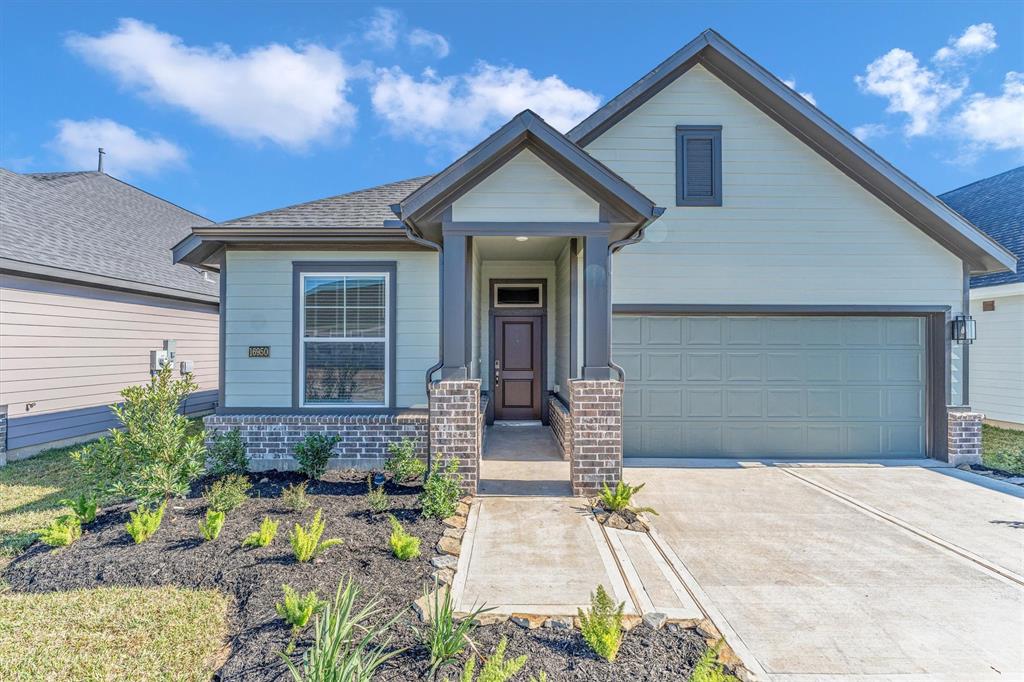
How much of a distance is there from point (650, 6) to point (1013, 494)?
9317mm

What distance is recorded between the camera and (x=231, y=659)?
8.45ft

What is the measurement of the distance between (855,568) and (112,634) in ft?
18.1

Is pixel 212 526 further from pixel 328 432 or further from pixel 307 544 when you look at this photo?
pixel 328 432

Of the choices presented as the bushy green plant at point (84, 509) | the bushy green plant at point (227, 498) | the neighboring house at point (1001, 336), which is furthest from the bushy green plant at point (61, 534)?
the neighboring house at point (1001, 336)

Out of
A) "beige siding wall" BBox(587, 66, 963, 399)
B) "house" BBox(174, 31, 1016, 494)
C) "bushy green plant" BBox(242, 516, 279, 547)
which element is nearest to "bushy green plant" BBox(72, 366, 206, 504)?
"bushy green plant" BBox(242, 516, 279, 547)

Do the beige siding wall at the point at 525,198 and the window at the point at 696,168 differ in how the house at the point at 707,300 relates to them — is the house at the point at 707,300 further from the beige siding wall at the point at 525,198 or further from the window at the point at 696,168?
the beige siding wall at the point at 525,198

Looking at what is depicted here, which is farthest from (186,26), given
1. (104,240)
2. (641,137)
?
(641,137)

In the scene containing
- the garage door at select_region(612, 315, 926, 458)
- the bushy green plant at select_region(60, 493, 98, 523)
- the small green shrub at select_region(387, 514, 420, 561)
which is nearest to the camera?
the small green shrub at select_region(387, 514, 420, 561)

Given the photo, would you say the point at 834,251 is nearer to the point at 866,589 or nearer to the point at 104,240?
the point at 866,589

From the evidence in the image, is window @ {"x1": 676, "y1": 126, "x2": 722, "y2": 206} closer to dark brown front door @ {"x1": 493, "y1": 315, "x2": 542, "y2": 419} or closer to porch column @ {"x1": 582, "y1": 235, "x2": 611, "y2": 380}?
porch column @ {"x1": 582, "y1": 235, "x2": 611, "y2": 380}

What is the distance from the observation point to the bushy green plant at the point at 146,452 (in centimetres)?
434

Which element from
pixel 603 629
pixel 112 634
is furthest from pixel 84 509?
pixel 603 629

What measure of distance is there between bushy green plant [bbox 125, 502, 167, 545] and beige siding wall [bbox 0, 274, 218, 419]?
5.32 m

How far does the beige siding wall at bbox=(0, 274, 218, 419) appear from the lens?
7008 millimetres
